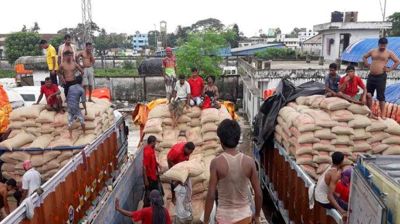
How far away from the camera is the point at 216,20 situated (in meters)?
79.8

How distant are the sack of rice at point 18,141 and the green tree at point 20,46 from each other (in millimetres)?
32617

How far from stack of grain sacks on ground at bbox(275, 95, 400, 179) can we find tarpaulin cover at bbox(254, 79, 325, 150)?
53.0 inches

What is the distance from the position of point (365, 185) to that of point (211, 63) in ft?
55.3

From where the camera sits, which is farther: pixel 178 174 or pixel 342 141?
pixel 342 141

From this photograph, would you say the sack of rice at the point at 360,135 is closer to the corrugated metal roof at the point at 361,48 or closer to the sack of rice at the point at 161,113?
the sack of rice at the point at 161,113

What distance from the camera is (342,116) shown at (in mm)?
4855

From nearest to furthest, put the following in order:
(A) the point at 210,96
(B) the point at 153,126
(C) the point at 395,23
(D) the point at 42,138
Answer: (D) the point at 42,138, (B) the point at 153,126, (A) the point at 210,96, (C) the point at 395,23

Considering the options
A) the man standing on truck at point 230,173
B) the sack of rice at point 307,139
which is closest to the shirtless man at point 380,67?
the sack of rice at point 307,139

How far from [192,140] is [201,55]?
1425 centimetres

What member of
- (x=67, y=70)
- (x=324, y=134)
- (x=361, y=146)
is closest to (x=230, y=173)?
(x=324, y=134)

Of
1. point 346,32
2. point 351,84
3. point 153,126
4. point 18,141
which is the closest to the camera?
point 18,141

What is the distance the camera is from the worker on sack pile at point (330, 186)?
3.61m

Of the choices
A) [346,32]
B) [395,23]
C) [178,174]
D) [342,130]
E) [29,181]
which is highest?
[395,23]

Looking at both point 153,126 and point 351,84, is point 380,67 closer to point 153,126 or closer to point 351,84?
point 351,84
